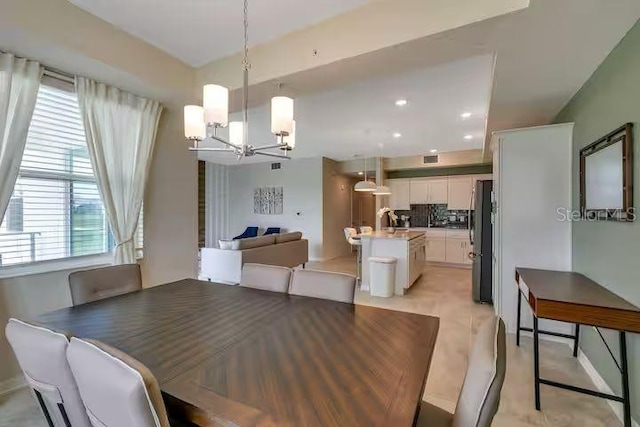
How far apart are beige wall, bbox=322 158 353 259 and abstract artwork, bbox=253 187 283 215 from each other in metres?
1.37

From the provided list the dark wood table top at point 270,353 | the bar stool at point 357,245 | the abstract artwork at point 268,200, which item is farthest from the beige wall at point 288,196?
the dark wood table top at point 270,353

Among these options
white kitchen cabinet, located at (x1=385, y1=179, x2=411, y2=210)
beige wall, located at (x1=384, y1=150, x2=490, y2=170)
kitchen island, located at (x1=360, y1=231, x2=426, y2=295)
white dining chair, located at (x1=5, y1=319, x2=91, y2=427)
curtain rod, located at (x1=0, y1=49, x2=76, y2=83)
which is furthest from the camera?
white kitchen cabinet, located at (x1=385, y1=179, x2=411, y2=210)

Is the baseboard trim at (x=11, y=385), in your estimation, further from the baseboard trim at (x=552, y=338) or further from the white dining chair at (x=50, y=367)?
the baseboard trim at (x=552, y=338)

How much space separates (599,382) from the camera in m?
2.22

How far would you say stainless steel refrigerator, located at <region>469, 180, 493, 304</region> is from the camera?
4.28m

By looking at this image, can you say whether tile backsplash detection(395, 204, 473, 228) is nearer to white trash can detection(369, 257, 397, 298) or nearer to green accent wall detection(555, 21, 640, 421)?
white trash can detection(369, 257, 397, 298)

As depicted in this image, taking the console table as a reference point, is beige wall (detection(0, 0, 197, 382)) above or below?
above

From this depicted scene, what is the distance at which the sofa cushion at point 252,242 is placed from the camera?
498 cm

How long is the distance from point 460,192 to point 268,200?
16.8ft

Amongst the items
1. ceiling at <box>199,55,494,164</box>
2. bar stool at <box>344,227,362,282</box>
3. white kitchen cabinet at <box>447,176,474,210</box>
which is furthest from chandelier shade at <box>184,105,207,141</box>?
white kitchen cabinet at <box>447,176,474,210</box>

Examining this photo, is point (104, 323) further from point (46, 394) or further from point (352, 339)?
point (352, 339)

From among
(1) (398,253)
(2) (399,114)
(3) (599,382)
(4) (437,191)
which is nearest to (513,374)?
(3) (599,382)

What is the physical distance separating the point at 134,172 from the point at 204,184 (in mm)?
5968

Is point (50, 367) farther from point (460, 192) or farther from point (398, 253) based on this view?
point (460, 192)
